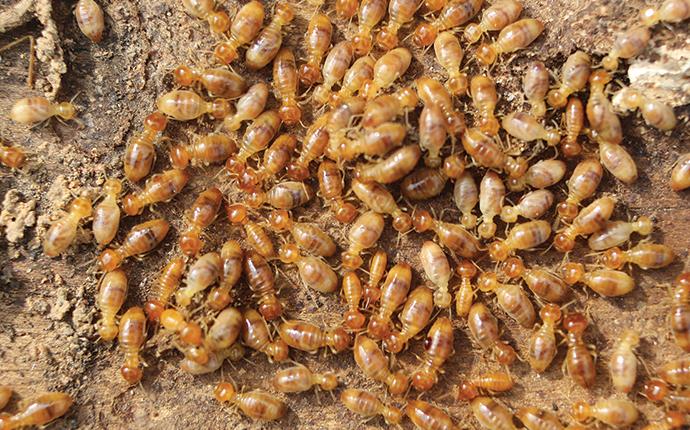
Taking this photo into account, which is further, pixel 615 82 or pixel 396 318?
pixel 396 318

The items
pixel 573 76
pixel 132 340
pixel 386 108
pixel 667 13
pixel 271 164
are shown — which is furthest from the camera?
pixel 271 164

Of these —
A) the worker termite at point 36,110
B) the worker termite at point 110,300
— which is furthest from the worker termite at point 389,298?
the worker termite at point 36,110

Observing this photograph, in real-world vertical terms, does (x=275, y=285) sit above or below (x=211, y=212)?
below

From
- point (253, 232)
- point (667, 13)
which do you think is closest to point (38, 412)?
point (253, 232)

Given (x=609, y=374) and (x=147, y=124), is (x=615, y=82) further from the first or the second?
(x=147, y=124)

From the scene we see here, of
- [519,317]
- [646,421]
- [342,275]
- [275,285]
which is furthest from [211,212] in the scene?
[646,421]

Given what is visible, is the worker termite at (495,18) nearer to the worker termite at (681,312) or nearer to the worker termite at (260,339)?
the worker termite at (681,312)

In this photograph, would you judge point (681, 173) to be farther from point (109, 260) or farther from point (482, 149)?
point (109, 260)
